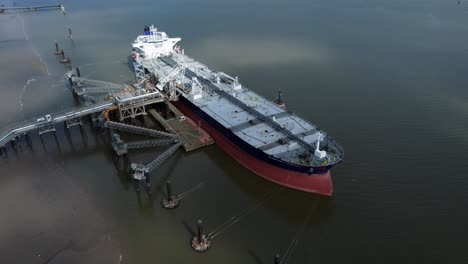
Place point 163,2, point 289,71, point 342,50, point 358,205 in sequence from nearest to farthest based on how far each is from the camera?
point 358,205, point 289,71, point 342,50, point 163,2

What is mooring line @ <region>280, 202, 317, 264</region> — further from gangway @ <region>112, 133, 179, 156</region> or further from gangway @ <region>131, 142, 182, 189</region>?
gangway @ <region>112, 133, 179, 156</region>

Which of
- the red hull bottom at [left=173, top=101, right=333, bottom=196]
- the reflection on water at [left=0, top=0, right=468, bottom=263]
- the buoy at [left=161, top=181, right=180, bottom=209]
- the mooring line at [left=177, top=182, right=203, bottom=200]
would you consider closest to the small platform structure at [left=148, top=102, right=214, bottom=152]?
the reflection on water at [left=0, top=0, right=468, bottom=263]

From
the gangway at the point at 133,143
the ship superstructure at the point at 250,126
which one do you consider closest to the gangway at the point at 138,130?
the gangway at the point at 133,143

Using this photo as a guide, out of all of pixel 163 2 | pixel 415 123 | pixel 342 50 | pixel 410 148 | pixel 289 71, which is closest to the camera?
pixel 410 148

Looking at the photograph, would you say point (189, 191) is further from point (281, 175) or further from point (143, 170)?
point (281, 175)

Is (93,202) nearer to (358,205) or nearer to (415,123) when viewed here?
(358,205)

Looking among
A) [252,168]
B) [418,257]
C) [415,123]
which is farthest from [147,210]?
[415,123]

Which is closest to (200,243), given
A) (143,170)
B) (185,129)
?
(143,170)
